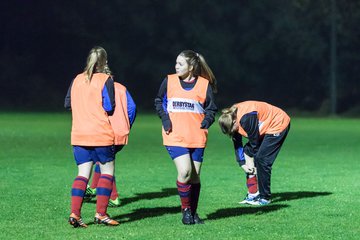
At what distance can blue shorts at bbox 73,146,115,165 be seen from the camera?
9156mm

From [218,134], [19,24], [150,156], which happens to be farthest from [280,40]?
[150,156]

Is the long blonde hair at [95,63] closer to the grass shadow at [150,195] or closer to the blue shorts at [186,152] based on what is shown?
the blue shorts at [186,152]

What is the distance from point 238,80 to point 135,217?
160 feet

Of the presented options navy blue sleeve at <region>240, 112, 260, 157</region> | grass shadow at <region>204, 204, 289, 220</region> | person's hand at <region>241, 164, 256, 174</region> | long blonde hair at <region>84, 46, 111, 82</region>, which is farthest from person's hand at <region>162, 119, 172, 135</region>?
person's hand at <region>241, 164, 256, 174</region>

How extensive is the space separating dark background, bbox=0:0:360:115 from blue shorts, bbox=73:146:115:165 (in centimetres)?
4610

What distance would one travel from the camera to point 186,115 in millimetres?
9344

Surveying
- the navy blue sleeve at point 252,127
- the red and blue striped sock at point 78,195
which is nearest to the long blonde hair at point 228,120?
the navy blue sleeve at point 252,127

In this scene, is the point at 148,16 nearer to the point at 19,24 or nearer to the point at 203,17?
the point at 203,17

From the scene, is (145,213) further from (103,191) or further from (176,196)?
(176,196)

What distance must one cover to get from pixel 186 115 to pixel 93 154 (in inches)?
40.6

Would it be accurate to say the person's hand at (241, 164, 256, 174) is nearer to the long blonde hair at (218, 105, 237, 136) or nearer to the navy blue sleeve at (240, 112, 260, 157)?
the navy blue sleeve at (240, 112, 260, 157)

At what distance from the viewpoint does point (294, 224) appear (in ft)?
31.5

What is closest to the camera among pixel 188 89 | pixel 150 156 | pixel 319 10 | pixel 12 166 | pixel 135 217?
pixel 188 89

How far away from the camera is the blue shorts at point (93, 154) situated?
9.16m
